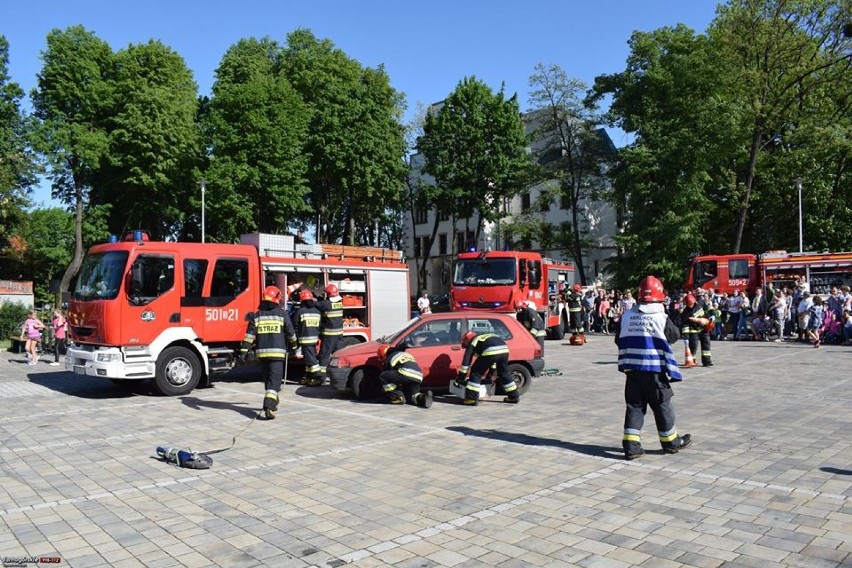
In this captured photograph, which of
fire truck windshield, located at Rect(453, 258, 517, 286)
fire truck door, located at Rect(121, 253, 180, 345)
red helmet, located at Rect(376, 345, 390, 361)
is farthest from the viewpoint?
fire truck windshield, located at Rect(453, 258, 517, 286)

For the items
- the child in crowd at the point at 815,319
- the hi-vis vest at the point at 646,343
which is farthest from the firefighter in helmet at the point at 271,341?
the child in crowd at the point at 815,319

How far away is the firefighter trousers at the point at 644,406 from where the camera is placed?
7.20 m

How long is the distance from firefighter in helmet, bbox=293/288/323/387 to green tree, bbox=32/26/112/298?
27.3m

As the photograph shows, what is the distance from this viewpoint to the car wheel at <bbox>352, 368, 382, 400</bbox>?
11297mm

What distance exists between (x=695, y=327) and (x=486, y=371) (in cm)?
678

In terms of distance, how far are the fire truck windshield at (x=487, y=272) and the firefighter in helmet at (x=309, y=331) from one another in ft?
30.8

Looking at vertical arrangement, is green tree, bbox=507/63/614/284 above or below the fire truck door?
above

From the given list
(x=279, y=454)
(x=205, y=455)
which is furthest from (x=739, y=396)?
(x=205, y=455)

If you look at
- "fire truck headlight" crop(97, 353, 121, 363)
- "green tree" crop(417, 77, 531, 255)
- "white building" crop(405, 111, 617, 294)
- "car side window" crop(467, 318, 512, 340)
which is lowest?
"fire truck headlight" crop(97, 353, 121, 363)

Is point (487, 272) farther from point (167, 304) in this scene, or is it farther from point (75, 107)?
point (75, 107)

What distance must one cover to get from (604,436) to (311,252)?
8587mm

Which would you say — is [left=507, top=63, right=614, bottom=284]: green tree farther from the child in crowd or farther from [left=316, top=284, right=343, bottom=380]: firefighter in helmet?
[left=316, top=284, right=343, bottom=380]: firefighter in helmet

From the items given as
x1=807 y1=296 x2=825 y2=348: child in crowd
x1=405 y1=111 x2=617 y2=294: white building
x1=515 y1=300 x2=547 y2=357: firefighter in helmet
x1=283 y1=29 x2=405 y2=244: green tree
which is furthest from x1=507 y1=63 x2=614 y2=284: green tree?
x1=515 y1=300 x2=547 y2=357: firefighter in helmet

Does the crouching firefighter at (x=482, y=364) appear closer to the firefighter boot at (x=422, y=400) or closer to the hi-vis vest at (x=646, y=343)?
the firefighter boot at (x=422, y=400)
